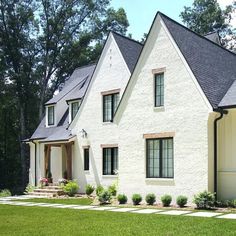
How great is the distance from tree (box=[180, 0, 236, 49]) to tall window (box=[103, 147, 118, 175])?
2251 centimetres

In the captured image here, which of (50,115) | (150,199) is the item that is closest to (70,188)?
(150,199)

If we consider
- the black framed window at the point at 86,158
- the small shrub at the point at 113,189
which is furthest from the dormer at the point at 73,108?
the small shrub at the point at 113,189

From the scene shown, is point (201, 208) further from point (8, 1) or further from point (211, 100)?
point (8, 1)

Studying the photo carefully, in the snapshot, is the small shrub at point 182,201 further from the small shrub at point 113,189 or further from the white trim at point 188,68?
the small shrub at point 113,189

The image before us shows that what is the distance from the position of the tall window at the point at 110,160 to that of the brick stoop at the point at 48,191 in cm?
292

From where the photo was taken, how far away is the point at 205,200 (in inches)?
643

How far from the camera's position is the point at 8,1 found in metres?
41.8

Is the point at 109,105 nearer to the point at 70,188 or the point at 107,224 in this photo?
the point at 70,188

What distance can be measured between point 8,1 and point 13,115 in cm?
1125

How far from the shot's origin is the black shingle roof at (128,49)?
79.5 ft

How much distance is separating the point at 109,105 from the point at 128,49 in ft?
11.2

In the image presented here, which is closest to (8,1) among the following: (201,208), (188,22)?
(188,22)

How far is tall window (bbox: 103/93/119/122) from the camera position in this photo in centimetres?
2439

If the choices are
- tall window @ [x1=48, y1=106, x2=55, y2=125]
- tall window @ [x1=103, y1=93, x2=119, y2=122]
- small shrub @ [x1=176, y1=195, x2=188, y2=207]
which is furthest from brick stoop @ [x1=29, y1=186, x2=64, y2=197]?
small shrub @ [x1=176, y1=195, x2=188, y2=207]
